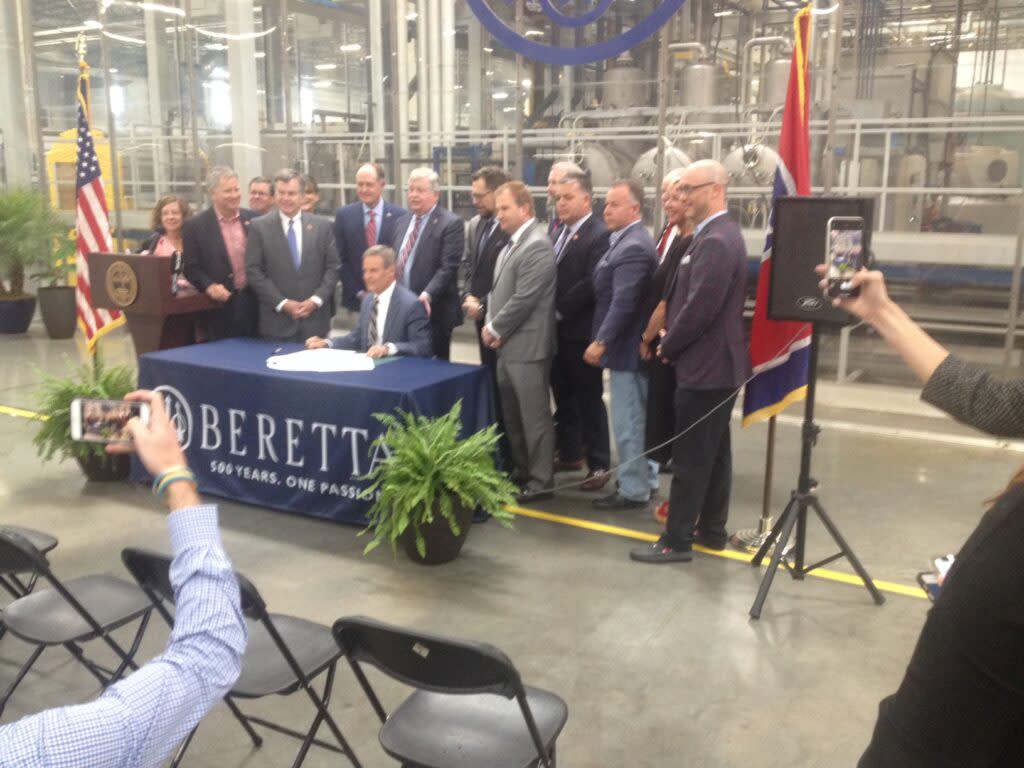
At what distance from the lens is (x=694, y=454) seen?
4.19 m

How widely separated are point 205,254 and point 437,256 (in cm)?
161

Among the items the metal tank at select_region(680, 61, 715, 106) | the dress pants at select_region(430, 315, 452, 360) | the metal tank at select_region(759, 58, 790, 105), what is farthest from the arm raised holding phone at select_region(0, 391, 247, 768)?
the metal tank at select_region(759, 58, 790, 105)

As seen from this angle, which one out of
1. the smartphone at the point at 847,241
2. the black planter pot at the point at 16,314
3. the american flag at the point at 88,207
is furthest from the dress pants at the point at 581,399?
the black planter pot at the point at 16,314

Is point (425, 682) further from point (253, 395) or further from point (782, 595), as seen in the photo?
point (253, 395)

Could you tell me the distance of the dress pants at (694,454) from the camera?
4168 millimetres

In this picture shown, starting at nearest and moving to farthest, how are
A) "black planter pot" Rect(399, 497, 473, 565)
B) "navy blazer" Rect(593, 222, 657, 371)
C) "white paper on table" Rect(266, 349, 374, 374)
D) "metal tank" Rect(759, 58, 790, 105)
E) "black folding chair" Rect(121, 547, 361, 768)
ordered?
1. "black folding chair" Rect(121, 547, 361, 768)
2. "black planter pot" Rect(399, 497, 473, 565)
3. "navy blazer" Rect(593, 222, 657, 371)
4. "white paper on table" Rect(266, 349, 374, 374)
5. "metal tank" Rect(759, 58, 790, 105)

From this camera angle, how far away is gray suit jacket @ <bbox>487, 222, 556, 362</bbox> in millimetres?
4938

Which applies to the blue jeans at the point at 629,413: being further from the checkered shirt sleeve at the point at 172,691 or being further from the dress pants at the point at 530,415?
the checkered shirt sleeve at the point at 172,691

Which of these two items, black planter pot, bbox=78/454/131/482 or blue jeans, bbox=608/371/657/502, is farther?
black planter pot, bbox=78/454/131/482

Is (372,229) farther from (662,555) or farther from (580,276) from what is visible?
(662,555)

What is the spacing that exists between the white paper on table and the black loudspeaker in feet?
6.99

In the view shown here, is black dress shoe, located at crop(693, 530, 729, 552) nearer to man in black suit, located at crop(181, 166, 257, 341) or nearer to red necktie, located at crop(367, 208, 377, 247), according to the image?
red necktie, located at crop(367, 208, 377, 247)

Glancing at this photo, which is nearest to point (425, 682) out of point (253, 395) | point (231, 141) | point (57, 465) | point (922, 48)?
point (253, 395)

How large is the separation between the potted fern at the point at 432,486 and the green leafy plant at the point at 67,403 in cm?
204
